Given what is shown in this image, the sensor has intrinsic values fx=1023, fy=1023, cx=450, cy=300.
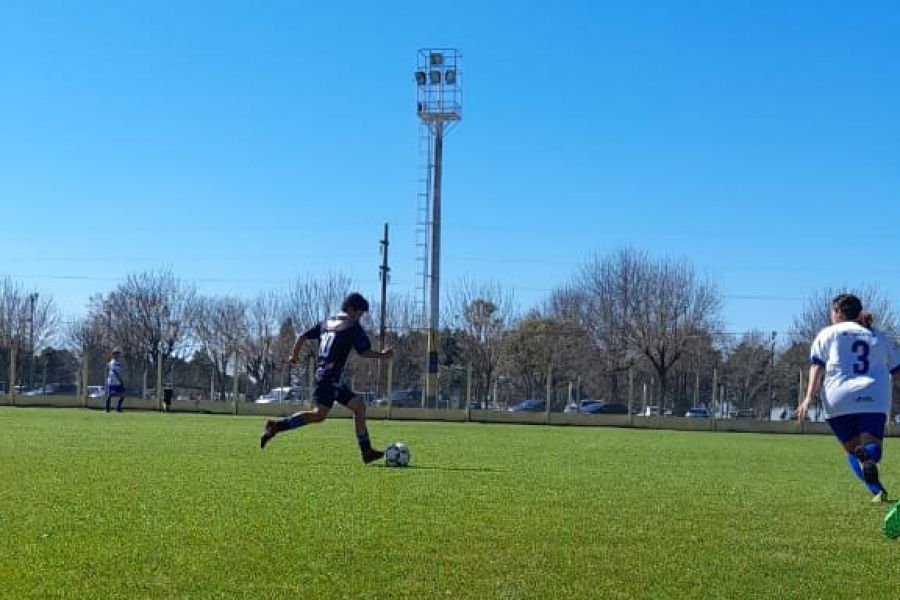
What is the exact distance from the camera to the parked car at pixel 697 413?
39562mm

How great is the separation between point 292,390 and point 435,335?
36.2 feet

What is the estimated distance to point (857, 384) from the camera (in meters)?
8.56

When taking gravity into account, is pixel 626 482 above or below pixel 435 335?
below

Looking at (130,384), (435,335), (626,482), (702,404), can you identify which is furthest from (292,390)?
(626,482)

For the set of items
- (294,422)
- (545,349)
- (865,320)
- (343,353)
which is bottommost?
(294,422)

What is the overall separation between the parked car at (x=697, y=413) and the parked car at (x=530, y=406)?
5764 millimetres

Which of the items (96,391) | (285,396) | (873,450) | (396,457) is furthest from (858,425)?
(96,391)

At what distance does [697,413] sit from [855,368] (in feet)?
109

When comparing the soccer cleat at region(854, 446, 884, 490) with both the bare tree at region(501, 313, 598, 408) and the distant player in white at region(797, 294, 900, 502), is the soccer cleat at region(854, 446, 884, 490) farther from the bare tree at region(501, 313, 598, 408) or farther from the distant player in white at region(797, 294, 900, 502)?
the bare tree at region(501, 313, 598, 408)

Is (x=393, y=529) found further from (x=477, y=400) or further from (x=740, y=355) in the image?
(x=740, y=355)

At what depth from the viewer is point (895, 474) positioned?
13609mm

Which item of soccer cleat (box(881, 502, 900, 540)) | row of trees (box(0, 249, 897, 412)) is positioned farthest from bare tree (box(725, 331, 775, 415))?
soccer cleat (box(881, 502, 900, 540))

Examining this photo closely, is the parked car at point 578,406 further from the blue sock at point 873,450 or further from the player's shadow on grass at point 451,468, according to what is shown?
the blue sock at point 873,450

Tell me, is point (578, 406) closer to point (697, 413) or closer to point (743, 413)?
point (697, 413)
